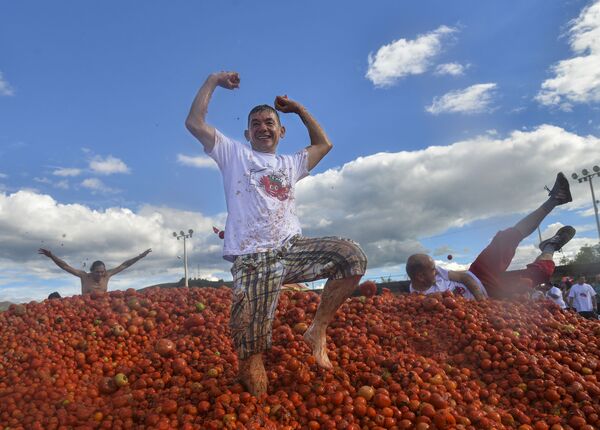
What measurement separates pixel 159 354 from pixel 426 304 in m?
3.15

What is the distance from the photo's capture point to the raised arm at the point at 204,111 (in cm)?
382

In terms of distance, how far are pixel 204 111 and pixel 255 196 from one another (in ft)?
2.72

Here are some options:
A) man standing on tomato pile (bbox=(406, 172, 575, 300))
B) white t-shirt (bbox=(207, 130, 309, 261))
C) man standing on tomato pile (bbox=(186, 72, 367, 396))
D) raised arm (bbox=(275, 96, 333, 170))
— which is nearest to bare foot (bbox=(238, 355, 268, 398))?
man standing on tomato pile (bbox=(186, 72, 367, 396))

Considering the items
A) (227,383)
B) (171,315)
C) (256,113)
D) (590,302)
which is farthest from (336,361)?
(590,302)

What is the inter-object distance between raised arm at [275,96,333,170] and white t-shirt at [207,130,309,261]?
268 millimetres

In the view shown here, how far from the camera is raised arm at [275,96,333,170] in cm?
429

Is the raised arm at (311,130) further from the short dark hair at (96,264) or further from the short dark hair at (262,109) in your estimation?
the short dark hair at (96,264)

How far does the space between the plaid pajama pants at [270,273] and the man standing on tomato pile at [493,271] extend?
318 centimetres

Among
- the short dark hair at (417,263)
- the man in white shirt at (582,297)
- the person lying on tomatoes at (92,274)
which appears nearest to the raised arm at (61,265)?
the person lying on tomatoes at (92,274)

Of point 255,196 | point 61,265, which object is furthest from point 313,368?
point 61,265

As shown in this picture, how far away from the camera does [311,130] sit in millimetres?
4414

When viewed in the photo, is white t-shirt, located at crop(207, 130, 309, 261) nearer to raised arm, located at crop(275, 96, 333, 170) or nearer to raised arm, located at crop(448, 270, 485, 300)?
raised arm, located at crop(275, 96, 333, 170)

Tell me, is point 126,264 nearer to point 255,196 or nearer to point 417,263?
point 417,263

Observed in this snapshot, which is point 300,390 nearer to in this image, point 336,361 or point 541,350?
point 336,361
